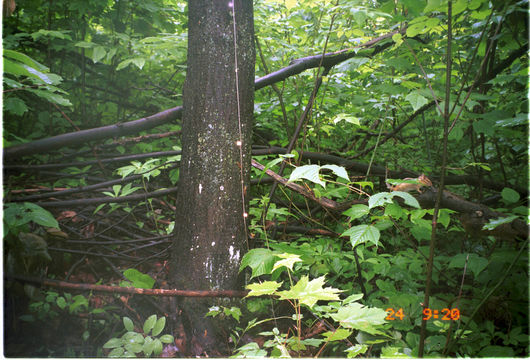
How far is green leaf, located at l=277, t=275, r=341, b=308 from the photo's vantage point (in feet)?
2.94

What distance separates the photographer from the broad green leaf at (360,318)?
941mm

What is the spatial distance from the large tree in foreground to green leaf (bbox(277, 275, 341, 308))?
477mm

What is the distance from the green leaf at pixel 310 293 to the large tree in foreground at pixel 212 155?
1.56 feet

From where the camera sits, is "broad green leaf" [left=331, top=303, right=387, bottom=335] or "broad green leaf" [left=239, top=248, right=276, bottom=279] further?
"broad green leaf" [left=239, top=248, right=276, bottom=279]

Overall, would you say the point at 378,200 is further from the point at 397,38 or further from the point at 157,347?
the point at 157,347

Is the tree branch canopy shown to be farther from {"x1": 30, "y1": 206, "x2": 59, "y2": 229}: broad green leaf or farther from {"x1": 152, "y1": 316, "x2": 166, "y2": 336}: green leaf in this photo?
{"x1": 152, "y1": 316, "x2": 166, "y2": 336}: green leaf

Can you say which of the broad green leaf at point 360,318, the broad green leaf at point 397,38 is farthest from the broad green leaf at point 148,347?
the broad green leaf at point 397,38

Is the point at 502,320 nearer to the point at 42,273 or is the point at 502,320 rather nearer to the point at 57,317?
the point at 57,317

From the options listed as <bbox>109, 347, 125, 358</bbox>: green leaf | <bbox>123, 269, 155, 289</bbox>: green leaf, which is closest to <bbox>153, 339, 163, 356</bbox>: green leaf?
<bbox>109, 347, 125, 358</bbox>: green leaf

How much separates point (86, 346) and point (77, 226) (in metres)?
0.87

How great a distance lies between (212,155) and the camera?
4.43 feet

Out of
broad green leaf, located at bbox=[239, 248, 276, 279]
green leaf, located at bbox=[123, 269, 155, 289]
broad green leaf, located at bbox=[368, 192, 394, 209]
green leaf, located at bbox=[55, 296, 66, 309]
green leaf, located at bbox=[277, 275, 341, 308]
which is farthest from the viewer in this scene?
green leaf, located at bbox=[55, 296, 66, 309]

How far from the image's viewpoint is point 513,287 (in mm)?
1425

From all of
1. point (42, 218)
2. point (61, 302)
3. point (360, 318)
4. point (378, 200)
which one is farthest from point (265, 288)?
point (61, 302)
